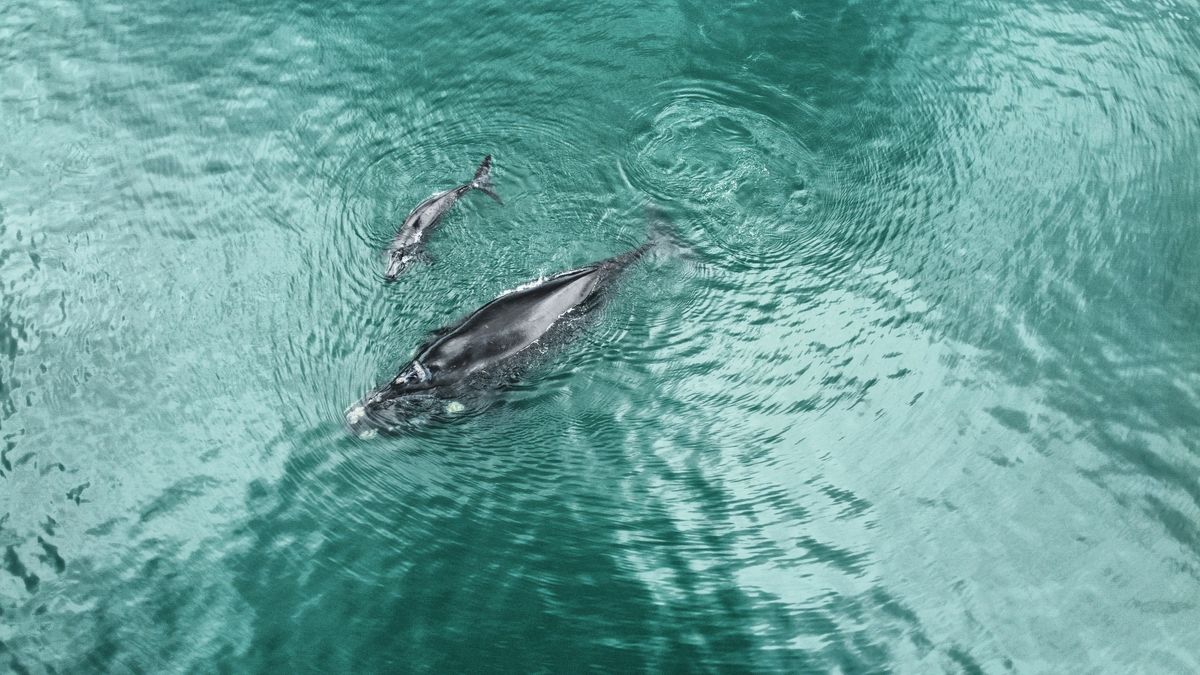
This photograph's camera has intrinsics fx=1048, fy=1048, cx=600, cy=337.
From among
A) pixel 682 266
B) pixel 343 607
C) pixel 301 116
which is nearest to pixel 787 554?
pixel 682 266

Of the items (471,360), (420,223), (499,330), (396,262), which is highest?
(420,223)

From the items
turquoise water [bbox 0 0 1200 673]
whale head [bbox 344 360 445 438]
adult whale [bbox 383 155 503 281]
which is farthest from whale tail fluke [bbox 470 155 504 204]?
whale head [bbox 344 360 445 438]

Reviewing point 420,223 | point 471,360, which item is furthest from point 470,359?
point 420,223

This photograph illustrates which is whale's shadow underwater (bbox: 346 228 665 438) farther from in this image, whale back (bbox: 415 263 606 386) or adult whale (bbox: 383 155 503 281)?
adult whale (bbox: 383 155 503 281)

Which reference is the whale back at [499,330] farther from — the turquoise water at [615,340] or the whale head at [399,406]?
the turquoise water at [615,340]

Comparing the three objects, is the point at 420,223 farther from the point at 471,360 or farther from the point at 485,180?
the point at 471,360

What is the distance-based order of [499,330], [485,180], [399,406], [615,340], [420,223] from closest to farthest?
[399,406]
[499,330]
[615,340]
[420,223]
[485,180]

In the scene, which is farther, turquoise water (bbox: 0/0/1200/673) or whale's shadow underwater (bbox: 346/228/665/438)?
whale's shadow underwater (bbox: 346/228/665/438)

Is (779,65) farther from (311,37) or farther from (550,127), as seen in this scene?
(311,37)
